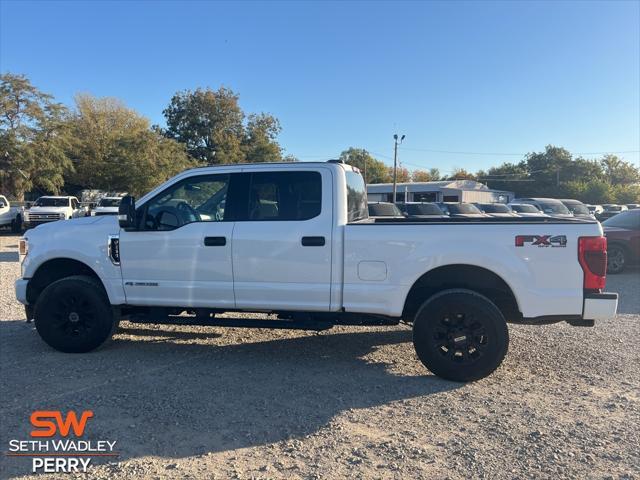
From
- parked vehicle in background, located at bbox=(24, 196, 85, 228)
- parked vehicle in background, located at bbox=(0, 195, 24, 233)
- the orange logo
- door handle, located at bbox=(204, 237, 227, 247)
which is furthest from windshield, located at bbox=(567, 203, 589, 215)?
parked vehicle in background, located at bbox=(0, 195, 24, 233)

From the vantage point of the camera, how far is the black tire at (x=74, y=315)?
5.21 metres

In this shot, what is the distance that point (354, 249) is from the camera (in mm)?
4633

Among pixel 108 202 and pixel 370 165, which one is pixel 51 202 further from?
pixel 370 165

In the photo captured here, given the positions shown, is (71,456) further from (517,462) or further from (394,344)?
(394,344)

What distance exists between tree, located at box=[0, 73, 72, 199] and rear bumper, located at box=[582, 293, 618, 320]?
3076 cm

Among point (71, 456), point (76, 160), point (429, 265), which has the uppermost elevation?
point (76, 160)

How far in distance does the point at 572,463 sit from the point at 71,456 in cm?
338

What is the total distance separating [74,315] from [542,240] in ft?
15.9

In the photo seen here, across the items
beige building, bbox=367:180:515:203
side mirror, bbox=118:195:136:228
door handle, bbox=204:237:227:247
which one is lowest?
door handle, bbox=204:237:227:247

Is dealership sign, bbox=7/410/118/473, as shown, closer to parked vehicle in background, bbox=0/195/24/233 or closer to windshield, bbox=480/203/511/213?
windshield, bbox=480/203/511/213

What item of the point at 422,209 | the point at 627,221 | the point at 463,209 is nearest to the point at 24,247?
the point at 627,221

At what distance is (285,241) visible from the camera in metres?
4.75

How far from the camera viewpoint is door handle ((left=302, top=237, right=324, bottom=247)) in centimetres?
468

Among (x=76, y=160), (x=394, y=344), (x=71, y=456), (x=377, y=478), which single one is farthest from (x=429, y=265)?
(x=76, y=160)
